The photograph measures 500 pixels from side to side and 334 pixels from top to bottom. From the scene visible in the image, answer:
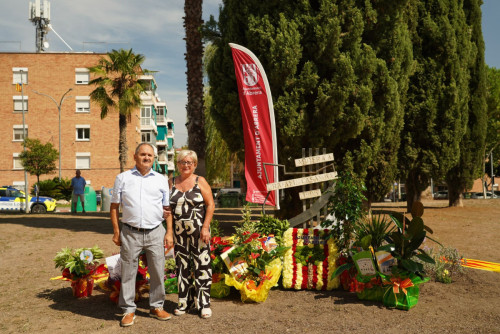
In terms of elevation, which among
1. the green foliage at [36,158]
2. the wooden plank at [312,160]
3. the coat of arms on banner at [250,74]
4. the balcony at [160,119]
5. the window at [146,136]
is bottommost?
the wooden plank at [312,160]

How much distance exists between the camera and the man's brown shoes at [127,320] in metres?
4.41

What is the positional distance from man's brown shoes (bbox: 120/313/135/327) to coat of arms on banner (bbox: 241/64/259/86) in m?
5.26

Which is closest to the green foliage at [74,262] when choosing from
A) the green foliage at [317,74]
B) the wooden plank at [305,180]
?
the wooden plank at [305,180]

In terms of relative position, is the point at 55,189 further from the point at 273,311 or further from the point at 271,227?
the point at 273,311

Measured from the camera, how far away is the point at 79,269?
17.4 feet

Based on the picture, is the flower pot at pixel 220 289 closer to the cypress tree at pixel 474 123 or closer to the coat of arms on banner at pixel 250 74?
the coat of arms on banner at pixel 250 74

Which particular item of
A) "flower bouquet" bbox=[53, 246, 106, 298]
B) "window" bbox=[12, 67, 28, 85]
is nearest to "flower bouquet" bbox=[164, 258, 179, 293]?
"flower bouquet" bbox=[53, 246, 106, 298]

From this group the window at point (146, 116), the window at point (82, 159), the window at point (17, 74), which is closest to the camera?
the window at point (17, 74)

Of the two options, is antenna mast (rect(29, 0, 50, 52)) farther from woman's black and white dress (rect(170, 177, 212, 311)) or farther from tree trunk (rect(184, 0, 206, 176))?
woman's black and white dress (rect(170, 177, 212, 311))

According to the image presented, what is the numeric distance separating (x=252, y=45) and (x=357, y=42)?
2574 millimetres

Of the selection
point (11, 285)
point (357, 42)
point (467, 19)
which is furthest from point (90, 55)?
point (11, 285)

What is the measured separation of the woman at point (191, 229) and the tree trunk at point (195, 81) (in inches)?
268

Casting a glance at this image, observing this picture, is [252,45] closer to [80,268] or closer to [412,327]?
[80,268]

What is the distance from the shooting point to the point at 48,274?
672 centimetres
